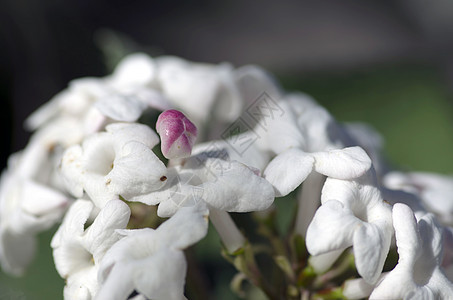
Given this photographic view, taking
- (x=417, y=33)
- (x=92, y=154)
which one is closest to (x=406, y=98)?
(x=92, y=154)

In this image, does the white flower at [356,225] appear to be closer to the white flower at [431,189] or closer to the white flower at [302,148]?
the white flower at [302,148]

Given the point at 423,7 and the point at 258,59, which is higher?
the point at 423,7

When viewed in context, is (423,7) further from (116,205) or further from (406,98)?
(116,205)

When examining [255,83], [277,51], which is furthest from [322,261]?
[277,51]

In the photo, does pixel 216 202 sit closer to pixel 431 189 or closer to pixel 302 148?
pixel 302 148

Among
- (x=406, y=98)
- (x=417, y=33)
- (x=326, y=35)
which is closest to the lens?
(x=406, y=98)

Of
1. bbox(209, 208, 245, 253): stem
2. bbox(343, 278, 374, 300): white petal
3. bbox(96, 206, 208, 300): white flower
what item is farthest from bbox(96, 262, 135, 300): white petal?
bbox(343, 278, 374, 300): white petal
